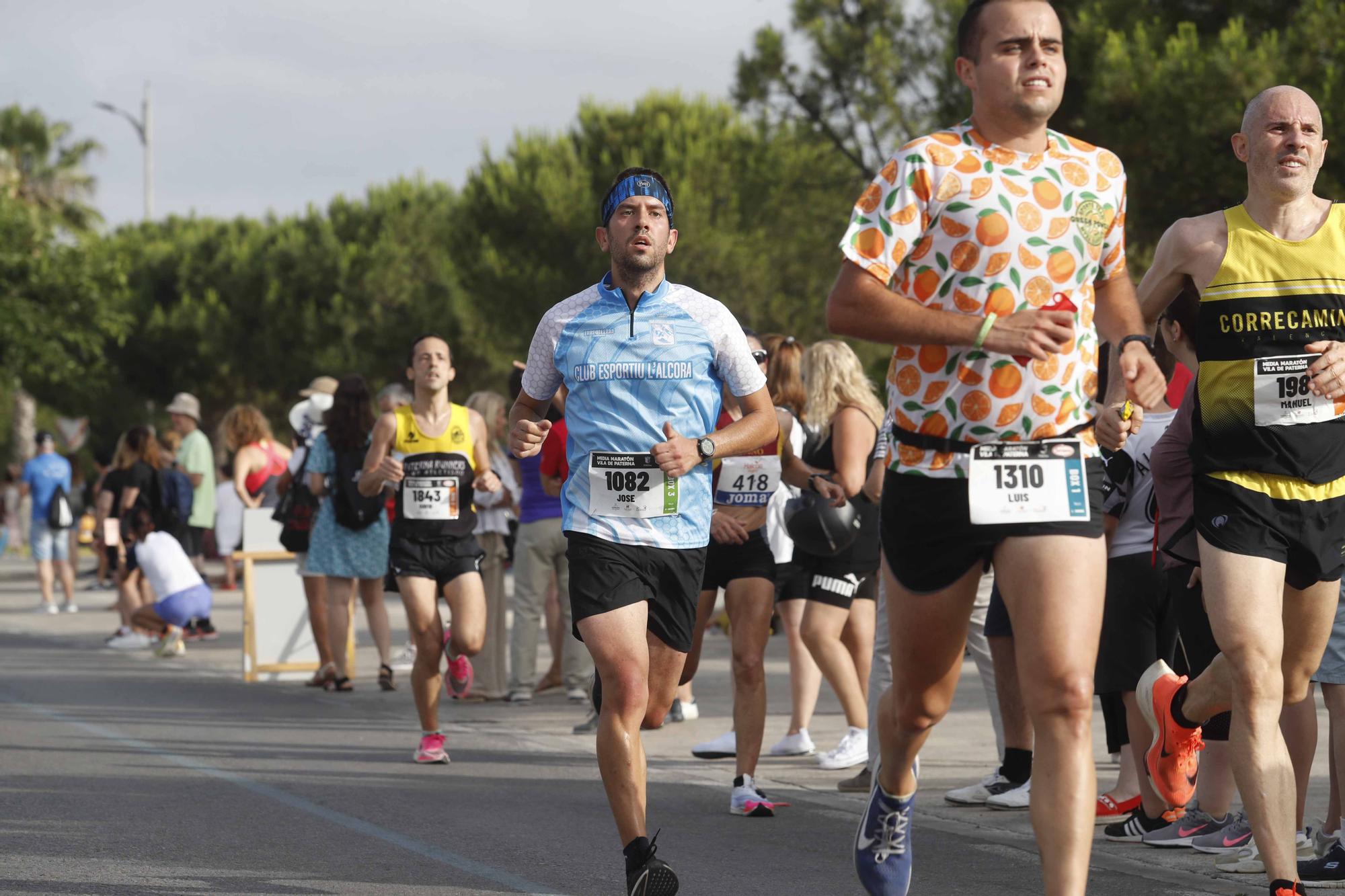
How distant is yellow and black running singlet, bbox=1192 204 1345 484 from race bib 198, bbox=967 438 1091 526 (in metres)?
1.10

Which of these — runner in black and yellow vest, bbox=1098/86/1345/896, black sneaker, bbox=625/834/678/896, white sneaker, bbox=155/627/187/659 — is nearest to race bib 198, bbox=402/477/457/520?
black sneaker, bbox=625/834/678/896

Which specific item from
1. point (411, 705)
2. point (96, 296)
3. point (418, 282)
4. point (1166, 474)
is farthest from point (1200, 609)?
point (418, 282)

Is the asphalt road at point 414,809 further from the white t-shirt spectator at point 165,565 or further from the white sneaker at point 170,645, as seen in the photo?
the white sneaker at point 170,645

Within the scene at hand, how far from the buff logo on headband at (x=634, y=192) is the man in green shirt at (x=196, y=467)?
39.1ft

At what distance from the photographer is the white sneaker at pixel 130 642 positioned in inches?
635

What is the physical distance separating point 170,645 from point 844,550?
8.73 metres

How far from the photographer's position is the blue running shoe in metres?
4.75

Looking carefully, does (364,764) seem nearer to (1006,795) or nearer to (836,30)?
(1006,795)

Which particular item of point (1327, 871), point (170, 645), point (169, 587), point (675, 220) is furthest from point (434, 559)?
point (675, 220)

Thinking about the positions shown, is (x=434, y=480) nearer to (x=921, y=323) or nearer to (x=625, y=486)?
(x=625, y=486)

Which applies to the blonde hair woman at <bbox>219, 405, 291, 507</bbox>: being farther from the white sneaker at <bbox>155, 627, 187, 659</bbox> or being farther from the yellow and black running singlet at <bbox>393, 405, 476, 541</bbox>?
the yellow and black running singlet at <bbox>393, 405, 476, 541</bbox>

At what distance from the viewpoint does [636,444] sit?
5480 mm

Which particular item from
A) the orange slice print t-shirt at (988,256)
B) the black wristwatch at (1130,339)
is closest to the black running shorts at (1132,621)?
the black wristwatch at (1130,339)

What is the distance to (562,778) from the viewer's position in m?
8.34
